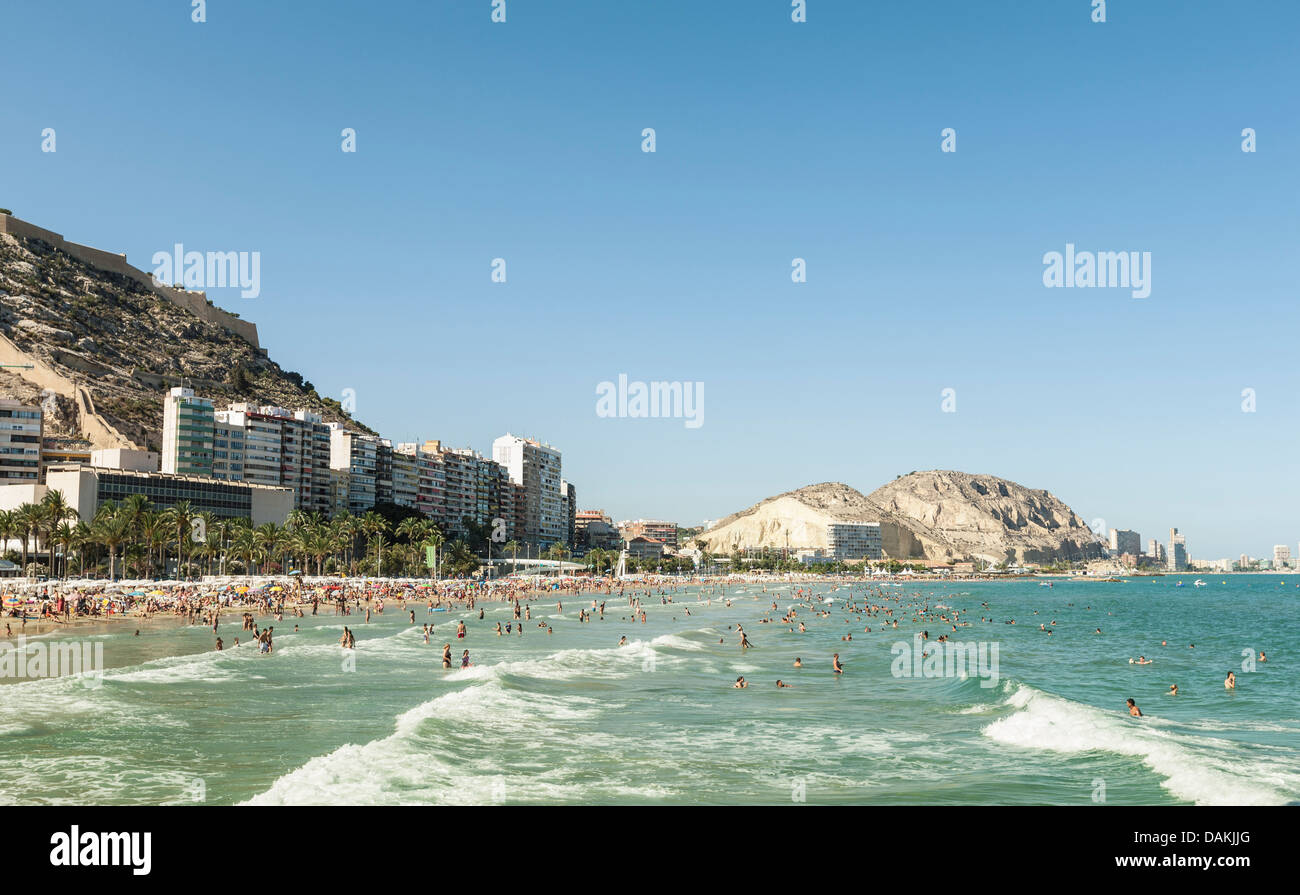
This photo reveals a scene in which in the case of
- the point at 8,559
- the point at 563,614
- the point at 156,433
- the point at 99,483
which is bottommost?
the point at 563,614

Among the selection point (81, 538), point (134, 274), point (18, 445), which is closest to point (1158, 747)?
point (81, 538)

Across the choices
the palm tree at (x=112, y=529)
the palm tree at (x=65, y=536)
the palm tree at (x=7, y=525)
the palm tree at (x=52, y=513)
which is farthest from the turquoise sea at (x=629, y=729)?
the palm tree at (x=7, y=525)

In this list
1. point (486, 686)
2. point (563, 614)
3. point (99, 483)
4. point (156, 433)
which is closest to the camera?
point (486, 686)

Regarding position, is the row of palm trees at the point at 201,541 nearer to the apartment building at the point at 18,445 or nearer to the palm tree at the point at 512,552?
the apartment building at the point at 18,445

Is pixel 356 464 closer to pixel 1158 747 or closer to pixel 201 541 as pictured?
pixel 201 541
